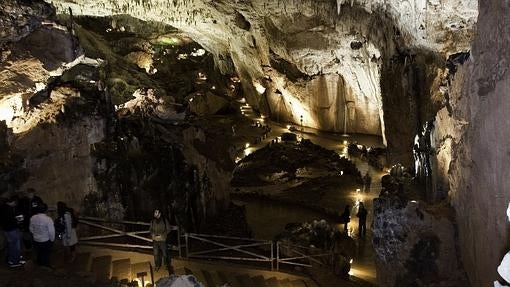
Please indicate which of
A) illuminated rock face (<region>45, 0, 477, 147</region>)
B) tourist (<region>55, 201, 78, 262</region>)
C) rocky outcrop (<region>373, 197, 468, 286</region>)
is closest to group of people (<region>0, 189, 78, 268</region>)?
tourist (<region>55, 201, 78, 262</region>)

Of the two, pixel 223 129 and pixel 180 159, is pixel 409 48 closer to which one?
pixel 180 159

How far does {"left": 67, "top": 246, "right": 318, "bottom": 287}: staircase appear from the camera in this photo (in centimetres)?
888

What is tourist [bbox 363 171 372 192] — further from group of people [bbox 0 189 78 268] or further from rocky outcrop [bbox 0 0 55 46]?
group of people [bbox 0 189 78 268]

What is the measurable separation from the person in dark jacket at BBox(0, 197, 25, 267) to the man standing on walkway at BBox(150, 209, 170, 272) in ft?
7.07

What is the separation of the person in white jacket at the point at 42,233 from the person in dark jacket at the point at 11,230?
24 cm

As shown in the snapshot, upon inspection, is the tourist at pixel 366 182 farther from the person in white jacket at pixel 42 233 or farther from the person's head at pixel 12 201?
the person's head at pixel 12 201

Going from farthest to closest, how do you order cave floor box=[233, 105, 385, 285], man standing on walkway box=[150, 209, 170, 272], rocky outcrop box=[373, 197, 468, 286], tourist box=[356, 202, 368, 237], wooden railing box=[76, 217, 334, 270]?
tourist box=[356, 202, 368, 237] < cave floor box=[233, 105, 385, 285] < wooden railing box=[76, 217, 334, 270] < man standing on walkway box=[150, 209, 170, 272] < rocky outcrop box=[373, 197, 468, 286]

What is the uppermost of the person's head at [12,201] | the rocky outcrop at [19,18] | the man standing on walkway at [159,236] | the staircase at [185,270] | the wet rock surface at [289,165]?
the rocky outcrop at [19,18]

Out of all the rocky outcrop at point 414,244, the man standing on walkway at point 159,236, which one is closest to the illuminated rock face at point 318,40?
the rocky outcrop at point 414,244

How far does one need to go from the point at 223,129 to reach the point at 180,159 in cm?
1331

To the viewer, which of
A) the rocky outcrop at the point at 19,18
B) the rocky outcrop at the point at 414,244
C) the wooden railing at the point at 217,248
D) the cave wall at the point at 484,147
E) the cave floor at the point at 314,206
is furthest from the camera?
the cave floor at the point at 314,206

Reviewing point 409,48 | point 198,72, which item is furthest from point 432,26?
point 198,72

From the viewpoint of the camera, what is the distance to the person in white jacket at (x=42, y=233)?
7633 mm

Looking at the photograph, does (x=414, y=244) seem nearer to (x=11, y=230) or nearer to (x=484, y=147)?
(x=484, y=147)
